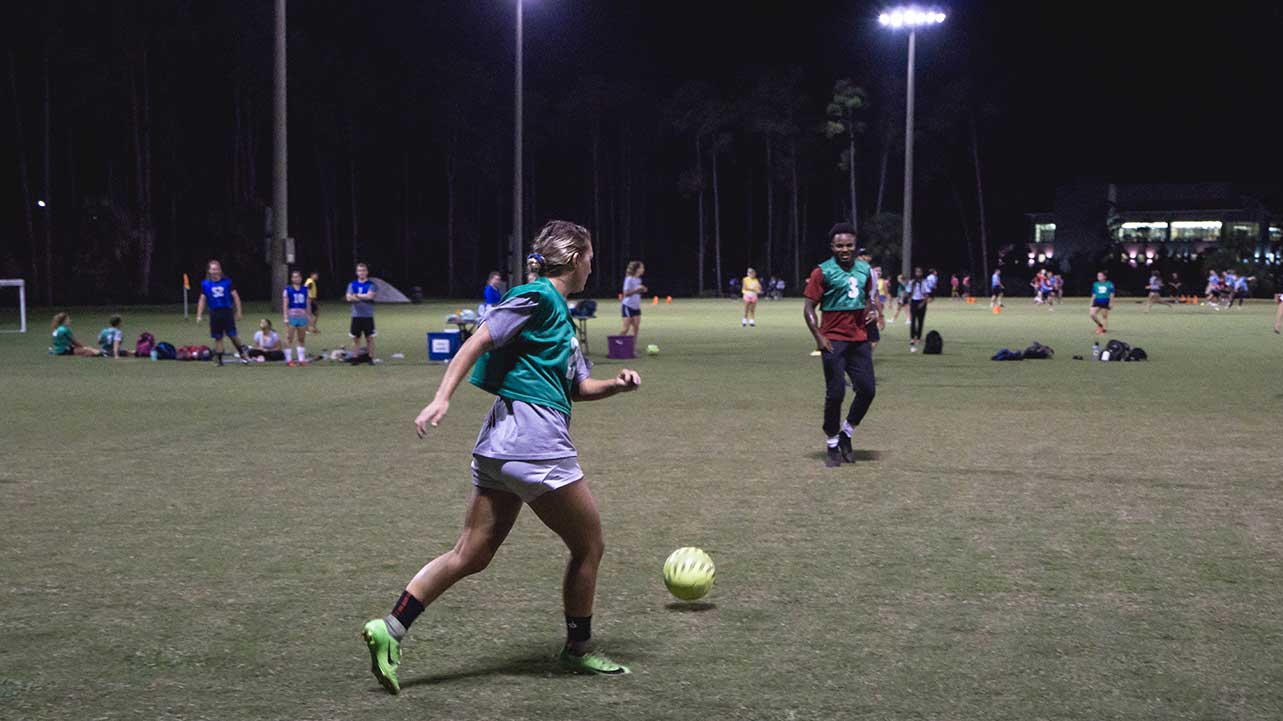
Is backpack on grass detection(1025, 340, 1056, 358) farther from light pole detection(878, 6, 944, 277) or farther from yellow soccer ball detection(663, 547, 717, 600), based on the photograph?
yellow soccer ball detection(663, 547, 717, 600)

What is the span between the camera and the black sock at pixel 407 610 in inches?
194

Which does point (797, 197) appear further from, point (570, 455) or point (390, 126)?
point (570, 455)

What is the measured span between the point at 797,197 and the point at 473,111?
26.1 meters

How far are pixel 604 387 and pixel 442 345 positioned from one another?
18.8 m

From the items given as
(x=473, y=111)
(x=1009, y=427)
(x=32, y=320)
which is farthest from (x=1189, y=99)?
(x=1009, y=427)

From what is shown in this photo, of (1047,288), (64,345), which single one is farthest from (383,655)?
(1047,288)

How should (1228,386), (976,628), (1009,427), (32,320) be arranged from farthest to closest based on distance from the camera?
1. (32,320)
2. (1228,386)
3. (1009,427)
4. (976,628)

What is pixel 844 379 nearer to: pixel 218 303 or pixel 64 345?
pixel 218 303

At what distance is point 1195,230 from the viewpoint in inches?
4279

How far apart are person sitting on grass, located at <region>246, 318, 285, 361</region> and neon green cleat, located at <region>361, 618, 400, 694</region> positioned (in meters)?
19.3

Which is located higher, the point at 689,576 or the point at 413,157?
the point at 413,157

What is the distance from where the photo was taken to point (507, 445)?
4.76 metres

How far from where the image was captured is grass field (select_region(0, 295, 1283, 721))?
4.88 metres

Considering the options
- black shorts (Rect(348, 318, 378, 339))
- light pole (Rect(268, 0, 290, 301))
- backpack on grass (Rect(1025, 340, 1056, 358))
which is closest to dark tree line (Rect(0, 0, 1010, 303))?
light pole (Rect(268, 0, 290, 301))
